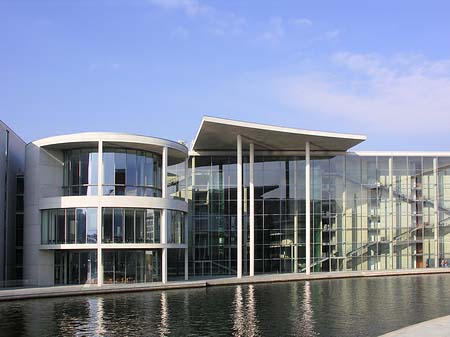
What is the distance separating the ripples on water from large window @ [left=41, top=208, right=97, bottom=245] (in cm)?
623

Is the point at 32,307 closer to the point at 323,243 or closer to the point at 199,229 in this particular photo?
the point at 199,229

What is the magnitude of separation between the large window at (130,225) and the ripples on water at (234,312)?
16.3 feet

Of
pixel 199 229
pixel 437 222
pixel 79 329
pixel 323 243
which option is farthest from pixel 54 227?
pixel 437 222

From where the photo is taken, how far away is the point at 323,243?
178 feet

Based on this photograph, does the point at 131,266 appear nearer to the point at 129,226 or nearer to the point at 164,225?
the point at 129,226

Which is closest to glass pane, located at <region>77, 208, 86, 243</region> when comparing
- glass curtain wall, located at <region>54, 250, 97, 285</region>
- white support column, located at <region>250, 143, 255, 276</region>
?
glass curtain wall, located at <region>54, 250, 97, 285</region>

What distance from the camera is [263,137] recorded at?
49312mm

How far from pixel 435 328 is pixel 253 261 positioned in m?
30.9

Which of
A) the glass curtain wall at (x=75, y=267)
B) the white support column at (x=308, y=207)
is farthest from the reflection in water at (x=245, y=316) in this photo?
the white support column at (x=308, y=207)

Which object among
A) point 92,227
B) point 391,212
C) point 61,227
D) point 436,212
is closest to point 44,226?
point 61,227

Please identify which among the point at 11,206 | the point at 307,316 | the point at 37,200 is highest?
the point at 37,200

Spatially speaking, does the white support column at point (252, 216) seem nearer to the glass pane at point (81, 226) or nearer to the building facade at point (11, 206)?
the glass pane at point (81, 226)

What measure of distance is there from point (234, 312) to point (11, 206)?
78.8 ft

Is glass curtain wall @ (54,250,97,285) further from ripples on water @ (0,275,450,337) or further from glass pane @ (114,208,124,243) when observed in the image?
ripples on water @ (0,275,450,337)
